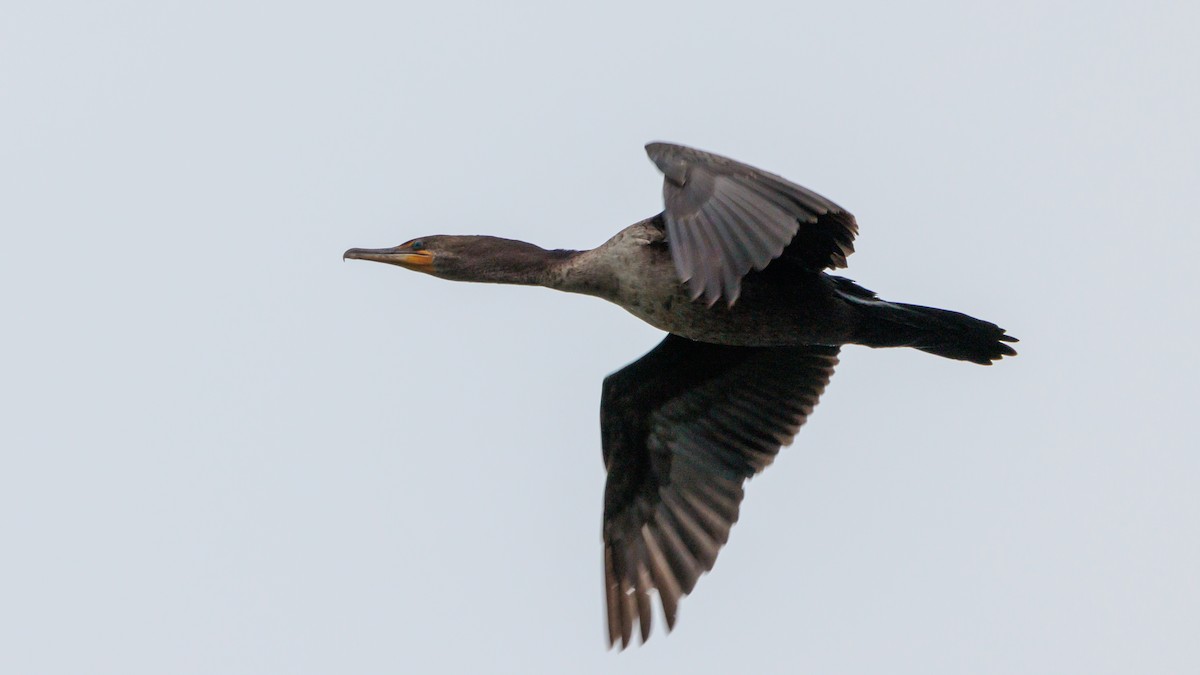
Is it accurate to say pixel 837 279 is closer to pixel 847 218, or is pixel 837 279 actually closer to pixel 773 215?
pixel 847 218

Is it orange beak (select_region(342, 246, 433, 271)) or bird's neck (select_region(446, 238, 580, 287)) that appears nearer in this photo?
bird's neck (select_region(446, 238, 580, 287))

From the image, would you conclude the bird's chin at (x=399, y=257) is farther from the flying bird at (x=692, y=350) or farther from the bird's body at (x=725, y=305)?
the bird's body at (x=725, y=305)

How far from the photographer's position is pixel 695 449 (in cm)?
930

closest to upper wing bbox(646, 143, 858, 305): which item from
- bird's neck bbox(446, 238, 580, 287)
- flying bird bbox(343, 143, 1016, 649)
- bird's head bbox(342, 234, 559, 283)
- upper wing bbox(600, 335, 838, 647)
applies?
flying bird bbox(343, 143, 1016, 649)

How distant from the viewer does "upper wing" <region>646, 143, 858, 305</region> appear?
6715 millimetres

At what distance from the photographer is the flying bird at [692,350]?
8188 millimetres

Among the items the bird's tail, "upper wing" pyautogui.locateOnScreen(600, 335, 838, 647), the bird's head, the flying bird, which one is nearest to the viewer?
the flying bird

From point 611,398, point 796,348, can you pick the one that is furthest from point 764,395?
point 611,398

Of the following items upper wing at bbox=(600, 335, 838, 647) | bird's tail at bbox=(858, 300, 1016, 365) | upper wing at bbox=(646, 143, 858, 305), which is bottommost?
upper wing at bbox=(600, 335, 838, 647)

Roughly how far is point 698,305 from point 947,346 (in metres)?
1.43

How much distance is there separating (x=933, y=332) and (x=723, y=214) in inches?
77.1

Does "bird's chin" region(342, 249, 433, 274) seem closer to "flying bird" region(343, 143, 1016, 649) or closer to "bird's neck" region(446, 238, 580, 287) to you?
"flying bird" region(343, 143, 1016, 649)

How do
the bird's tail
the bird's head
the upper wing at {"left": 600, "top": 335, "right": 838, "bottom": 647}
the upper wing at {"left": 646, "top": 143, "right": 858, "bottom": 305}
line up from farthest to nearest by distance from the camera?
the upper wing at {"left": 600, "top": 335, "right": 838, "bottom": 647} < the bird's head < the bird's tail < the upper wing at {"left": 646, "top": 143, "right": 858, "bottom": 305}

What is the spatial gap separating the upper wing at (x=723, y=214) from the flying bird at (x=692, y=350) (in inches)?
0.6
